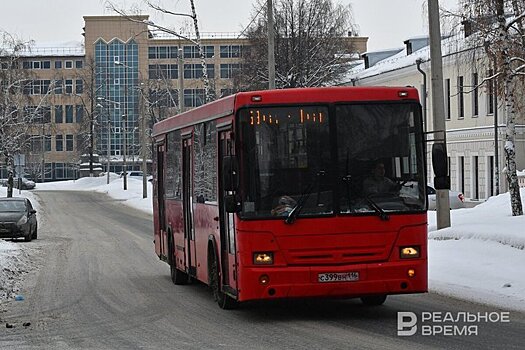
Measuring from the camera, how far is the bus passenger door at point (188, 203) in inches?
687

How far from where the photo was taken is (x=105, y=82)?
4860 inches

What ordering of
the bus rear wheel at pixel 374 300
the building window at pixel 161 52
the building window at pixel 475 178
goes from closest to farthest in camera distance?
the bus rear wheel at pixel 374 300 < the building window at pixel 475 178 < the building window at pixel 161 52

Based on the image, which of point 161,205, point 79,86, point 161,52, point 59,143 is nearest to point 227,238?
point 161,205

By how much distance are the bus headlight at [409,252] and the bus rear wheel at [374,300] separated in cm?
151

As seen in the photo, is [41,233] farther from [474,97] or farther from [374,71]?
[374,71]

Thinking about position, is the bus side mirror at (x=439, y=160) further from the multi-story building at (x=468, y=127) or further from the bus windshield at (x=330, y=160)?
the multi-story building at (x=468, y=127)

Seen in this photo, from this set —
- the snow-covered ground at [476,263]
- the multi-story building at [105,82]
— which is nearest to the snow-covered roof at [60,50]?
the multi-story building at [105,82]

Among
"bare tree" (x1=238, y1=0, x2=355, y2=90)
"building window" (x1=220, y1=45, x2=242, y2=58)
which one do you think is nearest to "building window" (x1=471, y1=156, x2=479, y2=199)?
"bare tree" (x1=238, y1=0, x2=355, y2=90)

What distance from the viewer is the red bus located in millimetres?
13594

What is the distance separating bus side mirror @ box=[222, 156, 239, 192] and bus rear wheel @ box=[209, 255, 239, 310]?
6.15ft

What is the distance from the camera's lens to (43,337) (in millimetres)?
13297

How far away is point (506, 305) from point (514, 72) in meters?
11.0

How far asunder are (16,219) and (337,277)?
82.7ft

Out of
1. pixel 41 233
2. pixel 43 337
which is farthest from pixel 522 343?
pixel 41 233
